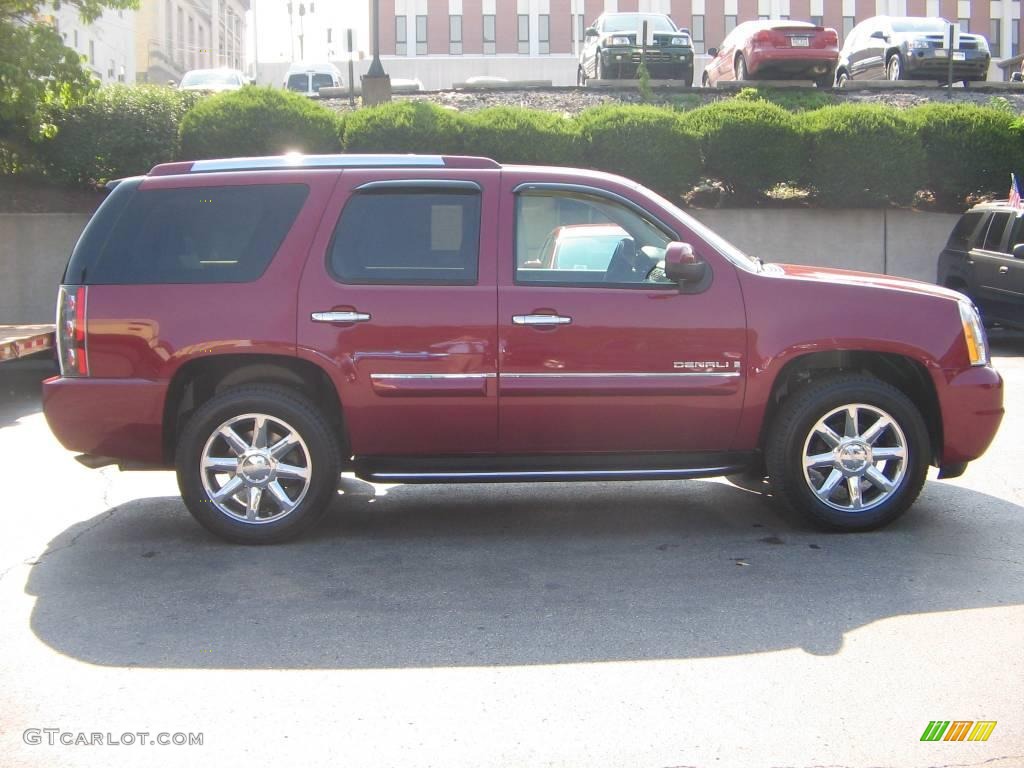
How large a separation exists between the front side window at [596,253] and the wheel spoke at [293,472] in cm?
144

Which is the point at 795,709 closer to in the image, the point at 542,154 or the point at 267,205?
the point at 267,205

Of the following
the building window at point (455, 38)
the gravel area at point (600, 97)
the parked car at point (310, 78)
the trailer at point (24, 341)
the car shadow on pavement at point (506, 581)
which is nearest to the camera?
the car shadow on pavement at point (506, 581)

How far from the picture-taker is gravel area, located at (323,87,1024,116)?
958 inches

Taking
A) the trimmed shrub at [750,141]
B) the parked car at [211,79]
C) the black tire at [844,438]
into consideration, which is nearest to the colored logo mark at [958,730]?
the black tire at [844,438]

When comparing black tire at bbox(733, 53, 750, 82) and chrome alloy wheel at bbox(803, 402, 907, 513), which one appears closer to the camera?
chrome alloy wheel at bbox(803, 402, 907, 513)

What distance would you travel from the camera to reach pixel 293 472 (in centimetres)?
607

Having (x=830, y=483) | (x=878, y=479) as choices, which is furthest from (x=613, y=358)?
(x=878, y=479)

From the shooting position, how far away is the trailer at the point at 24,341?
10602mm

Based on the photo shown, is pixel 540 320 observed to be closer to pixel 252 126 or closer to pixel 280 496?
pixel 280 496

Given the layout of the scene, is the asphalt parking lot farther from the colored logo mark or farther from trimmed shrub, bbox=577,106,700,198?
trimmed shrub, bbox=577,106,700,198

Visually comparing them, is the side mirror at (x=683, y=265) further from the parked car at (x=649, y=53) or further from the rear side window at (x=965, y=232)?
the parked car at (x=649, y=53)

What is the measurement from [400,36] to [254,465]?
7002 cm

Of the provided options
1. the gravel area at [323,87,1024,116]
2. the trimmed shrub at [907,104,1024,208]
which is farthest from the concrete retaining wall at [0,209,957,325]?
the gravel area at [323,87,1024,116]

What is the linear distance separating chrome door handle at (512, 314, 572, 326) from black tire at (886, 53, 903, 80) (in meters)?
23.7
